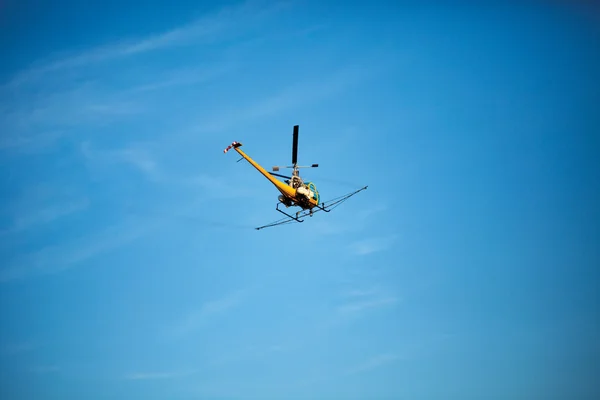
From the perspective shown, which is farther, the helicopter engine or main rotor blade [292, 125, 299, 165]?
main rotor blade [292, 125, 299, 165]

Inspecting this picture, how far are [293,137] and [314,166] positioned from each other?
3371mm

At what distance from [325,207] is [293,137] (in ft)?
24.4

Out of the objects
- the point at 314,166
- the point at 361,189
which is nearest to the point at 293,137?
the point at 314,166

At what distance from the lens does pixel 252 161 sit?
281 feet

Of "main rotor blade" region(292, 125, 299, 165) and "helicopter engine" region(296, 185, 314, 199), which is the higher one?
"main rotor blade" region(292, 125, 299, 165)

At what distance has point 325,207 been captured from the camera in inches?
3442

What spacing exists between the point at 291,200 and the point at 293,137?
19.5 ft

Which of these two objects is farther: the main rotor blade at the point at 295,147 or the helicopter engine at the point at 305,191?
the main rotor blade at the point at 295,147

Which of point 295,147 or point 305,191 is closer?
point 305,191

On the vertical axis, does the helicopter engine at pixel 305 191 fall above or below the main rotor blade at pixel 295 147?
below

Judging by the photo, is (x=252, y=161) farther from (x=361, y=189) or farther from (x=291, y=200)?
(x=361, y=189)

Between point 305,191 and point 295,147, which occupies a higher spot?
point 295,147

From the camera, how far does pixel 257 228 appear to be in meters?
86.6

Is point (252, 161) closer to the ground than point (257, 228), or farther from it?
farther from it
